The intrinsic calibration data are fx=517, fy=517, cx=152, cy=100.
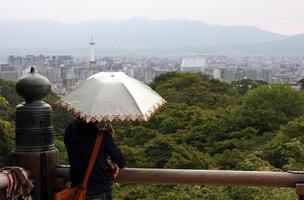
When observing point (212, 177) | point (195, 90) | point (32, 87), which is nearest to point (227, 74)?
point (195, 90)

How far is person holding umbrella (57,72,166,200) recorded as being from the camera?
301cm

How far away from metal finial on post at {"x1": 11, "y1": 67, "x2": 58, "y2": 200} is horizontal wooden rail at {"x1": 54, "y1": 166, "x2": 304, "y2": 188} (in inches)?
4.7

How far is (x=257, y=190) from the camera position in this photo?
1334cm

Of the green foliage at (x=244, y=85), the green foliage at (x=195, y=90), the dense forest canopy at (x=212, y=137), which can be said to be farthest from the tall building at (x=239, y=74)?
the dense forest canopy at (x=212, y=137)

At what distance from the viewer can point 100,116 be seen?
2.97 meters

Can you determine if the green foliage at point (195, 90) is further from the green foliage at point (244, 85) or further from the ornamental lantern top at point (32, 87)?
the ornamental lantern top at point (32, 87)

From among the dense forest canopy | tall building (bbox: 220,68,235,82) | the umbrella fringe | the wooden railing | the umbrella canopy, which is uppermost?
the umbrella canopy

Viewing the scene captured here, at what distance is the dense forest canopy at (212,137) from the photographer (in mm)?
18031

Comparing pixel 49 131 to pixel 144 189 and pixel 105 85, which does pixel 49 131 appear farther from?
pixel 144 189

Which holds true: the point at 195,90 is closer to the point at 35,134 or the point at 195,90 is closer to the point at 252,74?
the point at 35,134

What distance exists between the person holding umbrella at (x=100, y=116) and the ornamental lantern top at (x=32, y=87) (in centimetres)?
19

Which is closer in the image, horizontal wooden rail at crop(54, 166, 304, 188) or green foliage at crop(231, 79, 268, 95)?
horizontal wooden rail at crop(54, 166, 304, 188)

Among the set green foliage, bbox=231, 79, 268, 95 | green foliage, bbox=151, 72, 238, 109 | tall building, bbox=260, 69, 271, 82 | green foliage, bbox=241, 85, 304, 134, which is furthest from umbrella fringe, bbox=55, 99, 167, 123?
tall building, bbox=260, 69, 271, 82

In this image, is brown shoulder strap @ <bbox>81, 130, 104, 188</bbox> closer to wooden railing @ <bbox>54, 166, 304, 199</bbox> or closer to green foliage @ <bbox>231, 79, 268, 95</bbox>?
wooden railing @ <bbox>54, 166, 304, 199</bbox>
